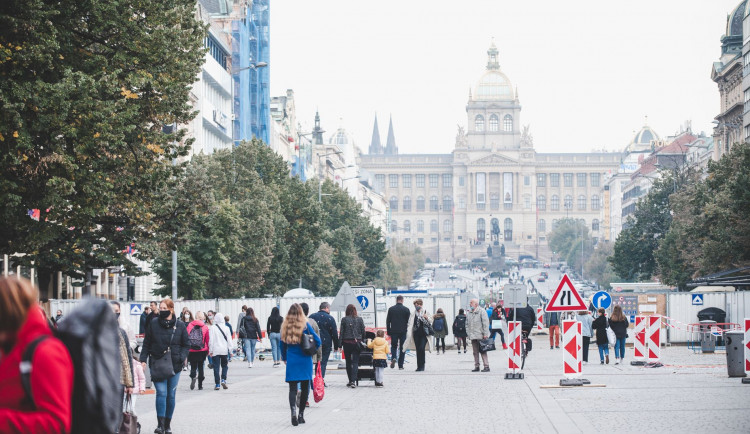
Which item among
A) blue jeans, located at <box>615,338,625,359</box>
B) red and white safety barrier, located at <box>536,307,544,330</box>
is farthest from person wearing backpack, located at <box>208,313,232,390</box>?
red and white safety barrier, located at <box>536,307,544,330</box>

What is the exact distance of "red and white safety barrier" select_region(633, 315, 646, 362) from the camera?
97.3 feet

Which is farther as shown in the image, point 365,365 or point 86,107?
point 365,365

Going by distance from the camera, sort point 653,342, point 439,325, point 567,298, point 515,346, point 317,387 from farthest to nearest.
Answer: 1. point 439,325
2. point 653,342
3. point 515,346
4. point 567,298
5. point 317,387

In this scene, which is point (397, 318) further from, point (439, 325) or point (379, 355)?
point (439, 325)

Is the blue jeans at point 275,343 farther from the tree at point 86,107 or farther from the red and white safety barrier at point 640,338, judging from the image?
the red and white safety barrier at point 640,338

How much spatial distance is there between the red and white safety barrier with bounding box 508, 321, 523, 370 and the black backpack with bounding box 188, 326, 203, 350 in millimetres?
6468

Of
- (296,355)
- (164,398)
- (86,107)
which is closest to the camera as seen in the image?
(164,398)

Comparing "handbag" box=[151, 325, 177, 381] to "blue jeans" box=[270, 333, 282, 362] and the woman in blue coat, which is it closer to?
the woman in blue coat

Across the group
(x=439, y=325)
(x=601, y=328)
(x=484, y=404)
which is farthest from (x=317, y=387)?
(x=439, y=325)

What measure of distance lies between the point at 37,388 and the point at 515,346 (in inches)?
849

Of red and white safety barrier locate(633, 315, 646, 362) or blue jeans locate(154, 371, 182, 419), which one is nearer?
blue jeans locate(154, 371, 182, 419)

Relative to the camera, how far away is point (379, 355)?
80.1 feet

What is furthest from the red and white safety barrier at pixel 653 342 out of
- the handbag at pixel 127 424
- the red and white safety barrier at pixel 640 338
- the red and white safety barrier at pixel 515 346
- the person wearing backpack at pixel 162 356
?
the handbag at pixel 127 424

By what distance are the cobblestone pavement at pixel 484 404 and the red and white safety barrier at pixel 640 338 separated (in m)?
1.13
